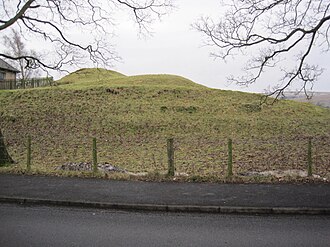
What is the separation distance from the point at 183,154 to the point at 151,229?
36.6 feet

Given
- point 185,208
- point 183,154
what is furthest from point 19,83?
point 185,208

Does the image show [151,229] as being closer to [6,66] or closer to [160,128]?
[160,128]

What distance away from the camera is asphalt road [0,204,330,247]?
5.00 m

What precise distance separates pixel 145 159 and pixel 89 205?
846 cm

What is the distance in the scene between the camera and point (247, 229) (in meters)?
5.57

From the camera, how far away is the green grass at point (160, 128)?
14.7 meters

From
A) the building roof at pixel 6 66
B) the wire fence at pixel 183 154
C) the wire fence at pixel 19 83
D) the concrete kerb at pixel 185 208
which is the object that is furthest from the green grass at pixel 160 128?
the building roof at pixel 6 66

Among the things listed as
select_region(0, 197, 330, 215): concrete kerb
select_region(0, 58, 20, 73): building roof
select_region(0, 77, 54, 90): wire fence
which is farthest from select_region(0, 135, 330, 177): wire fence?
select_region(0, 58, 20, 73): building roof

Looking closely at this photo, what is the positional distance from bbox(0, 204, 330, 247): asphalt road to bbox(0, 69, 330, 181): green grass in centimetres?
329

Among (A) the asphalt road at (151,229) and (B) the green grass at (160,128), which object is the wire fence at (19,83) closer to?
(B) the green grass at (160,128)

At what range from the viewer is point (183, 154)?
16672mm

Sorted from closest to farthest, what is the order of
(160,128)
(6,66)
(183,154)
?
(183,154) → (160,128) → (6,66)

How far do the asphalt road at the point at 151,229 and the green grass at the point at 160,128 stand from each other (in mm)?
3285

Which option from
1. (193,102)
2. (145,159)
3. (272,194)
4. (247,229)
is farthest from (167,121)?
(247,229)
